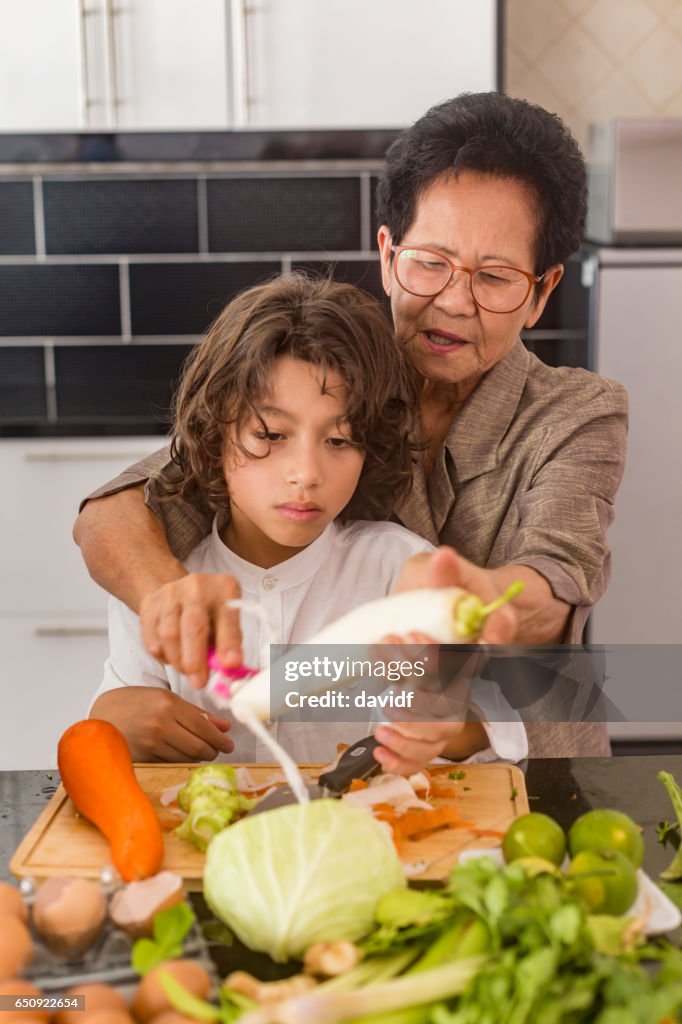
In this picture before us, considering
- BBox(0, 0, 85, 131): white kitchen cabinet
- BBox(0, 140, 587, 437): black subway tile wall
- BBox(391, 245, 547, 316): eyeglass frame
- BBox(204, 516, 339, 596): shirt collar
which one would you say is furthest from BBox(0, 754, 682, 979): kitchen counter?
BBox(0, 0, 85, 131): white kitchen cabinet

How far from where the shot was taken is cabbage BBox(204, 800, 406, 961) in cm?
74

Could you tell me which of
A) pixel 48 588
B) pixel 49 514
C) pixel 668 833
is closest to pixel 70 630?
pixel 48 588

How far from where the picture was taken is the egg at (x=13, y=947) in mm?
694

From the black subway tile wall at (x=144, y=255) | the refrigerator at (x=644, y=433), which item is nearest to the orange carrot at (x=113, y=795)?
the refrigerator at (x=644, y=433)

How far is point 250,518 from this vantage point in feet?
4.09

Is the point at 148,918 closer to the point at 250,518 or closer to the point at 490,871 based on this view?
the point at 490,871

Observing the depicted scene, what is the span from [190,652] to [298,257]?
198 centimetres

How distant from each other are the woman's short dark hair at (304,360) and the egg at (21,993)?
58 centimetres

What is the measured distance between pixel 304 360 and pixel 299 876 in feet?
1.85

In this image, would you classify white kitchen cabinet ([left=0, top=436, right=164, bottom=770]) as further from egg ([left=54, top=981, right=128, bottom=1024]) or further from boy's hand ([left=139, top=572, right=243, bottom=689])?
egg ([left=54, top=981, right=128, bottom=1024])

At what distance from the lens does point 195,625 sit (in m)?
0.86

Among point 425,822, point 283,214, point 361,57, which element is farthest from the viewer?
point 283,214

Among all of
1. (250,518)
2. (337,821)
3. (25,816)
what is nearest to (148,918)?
(337,821)

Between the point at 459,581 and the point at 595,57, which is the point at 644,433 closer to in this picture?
the point at 595,57
